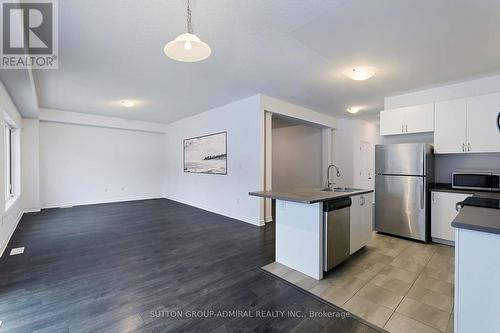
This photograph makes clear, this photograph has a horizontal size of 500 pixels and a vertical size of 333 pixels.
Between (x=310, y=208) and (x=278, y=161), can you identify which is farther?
(x=278, y=161)

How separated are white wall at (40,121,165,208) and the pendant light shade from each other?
648 centimetres

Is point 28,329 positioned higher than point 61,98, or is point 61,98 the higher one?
point 61,98

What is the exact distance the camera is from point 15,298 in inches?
83.2

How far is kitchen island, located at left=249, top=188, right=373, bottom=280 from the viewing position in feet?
8.04

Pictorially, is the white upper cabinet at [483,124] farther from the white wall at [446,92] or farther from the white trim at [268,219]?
the white trim at [268,219]

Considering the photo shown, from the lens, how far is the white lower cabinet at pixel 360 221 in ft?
9.67

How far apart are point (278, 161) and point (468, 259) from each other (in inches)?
282

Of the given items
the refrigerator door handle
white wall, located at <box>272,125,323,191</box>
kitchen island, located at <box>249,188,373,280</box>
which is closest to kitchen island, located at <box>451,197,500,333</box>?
kitchen island, located at <box>249,188,373,280</box>

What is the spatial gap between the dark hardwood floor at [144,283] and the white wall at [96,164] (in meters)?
2.47

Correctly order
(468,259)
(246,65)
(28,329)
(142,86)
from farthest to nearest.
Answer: (142,86)
(246,65)
(28,329)
(468,259)

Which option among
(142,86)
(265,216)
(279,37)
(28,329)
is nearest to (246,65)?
(279,37)

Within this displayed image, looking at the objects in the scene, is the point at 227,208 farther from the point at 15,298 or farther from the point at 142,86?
the point at 15,298

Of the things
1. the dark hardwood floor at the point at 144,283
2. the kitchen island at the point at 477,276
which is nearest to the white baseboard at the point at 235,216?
the dark hardwood floor at the point at 144,283

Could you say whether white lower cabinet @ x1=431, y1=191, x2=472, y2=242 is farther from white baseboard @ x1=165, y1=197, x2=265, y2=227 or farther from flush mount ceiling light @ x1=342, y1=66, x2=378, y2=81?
white baseboard @ x1=165, y1=197, x2=265, y2=227
